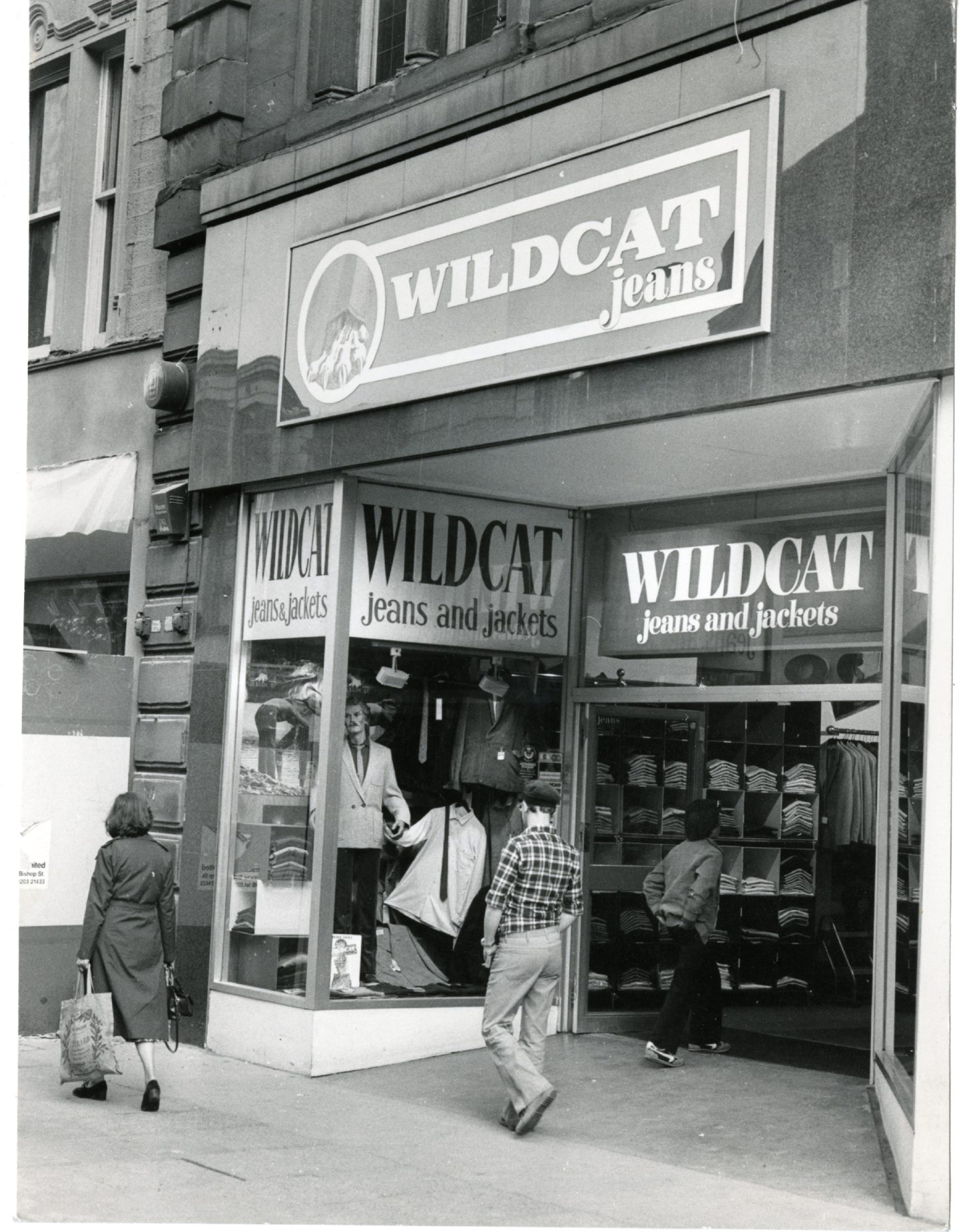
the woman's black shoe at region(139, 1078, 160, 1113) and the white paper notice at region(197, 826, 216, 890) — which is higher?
the white paper notice at region(197, 826, 216, 890)

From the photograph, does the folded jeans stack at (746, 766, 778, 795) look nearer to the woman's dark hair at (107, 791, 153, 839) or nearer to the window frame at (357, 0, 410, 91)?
the woman's dark hair at (107, 791, 153, 839)

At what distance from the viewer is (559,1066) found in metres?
9.63

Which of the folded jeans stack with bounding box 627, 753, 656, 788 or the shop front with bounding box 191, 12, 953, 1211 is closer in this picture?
the shop front with bounding box 191, 12, 953, 1211

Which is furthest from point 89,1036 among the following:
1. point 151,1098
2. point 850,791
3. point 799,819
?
point 850,791

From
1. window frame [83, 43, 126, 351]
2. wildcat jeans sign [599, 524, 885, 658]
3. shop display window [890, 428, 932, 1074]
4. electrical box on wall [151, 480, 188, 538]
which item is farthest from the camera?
window frame [83, 43, 126, 351]

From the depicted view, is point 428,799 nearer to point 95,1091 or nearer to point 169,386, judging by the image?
point 95,1091

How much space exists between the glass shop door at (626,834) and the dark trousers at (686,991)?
2.76ft

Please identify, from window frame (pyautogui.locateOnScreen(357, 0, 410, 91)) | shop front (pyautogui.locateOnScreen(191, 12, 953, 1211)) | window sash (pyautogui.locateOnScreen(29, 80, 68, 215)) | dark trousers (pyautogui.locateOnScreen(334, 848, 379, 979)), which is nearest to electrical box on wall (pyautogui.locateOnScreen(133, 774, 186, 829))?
shop front (pyautogui.locateOnScreen(191, 12, 953, 1211))

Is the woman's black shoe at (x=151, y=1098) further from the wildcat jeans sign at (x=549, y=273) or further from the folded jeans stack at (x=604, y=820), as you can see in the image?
the wildcat jeans sign at (x=549, y=273)

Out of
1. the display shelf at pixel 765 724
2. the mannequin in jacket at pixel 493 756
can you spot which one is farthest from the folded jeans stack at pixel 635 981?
the display shelf at pixel 765 724

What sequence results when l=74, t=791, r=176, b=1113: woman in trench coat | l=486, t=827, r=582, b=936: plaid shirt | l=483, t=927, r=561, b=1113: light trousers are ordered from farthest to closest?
l=74, t=791, r=176, b=1113: woman in trench coat → l=486, t=827, r=582, b=936: plaid shirt → l=483, t=927, r=561, b=1113: light trousers

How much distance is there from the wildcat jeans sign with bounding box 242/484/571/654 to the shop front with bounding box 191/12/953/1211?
0.07 ft

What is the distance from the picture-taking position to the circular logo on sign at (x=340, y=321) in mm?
9734

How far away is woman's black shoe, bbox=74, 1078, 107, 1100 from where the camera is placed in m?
A: 8.75
